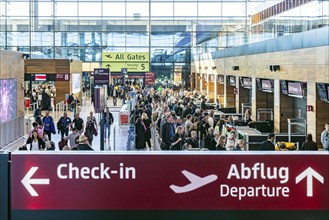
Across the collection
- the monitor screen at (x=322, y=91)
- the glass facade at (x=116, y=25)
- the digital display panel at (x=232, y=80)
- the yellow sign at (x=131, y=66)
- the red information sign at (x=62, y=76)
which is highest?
the glass facade at (x=116, y=25)

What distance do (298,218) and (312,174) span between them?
0.27m

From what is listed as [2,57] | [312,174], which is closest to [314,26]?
[2,57]

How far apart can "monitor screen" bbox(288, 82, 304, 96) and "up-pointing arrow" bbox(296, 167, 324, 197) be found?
14328 millimetres

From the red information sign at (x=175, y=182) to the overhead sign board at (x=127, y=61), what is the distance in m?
41.0

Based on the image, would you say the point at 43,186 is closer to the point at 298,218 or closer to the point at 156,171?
the point at 156,171

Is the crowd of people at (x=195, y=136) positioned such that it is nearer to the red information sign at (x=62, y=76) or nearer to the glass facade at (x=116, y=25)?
the red information sign at (x=62, y=76)

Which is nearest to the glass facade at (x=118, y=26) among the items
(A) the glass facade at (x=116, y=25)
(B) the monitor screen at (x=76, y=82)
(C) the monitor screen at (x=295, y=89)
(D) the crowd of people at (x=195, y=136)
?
(A) the glass facade at (x=116, y=25)

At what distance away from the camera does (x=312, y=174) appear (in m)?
3.48

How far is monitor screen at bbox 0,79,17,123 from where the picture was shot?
2014 cm

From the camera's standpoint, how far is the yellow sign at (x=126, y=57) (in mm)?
45125

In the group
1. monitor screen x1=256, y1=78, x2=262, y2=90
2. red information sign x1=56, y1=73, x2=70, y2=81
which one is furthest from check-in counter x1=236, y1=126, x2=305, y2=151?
red information sign x1=56, y1=73, x2=70, y2=81

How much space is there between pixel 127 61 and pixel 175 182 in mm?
41815

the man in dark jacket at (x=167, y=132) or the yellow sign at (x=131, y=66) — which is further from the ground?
the yellow sign at (x=131, y=66)

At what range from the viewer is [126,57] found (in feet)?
148
